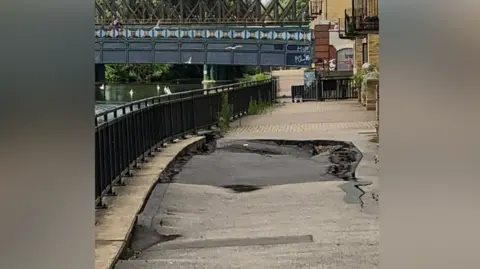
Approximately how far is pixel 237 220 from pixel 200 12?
163 ft

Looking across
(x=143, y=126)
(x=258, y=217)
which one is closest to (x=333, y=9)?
(x=143, y=126)

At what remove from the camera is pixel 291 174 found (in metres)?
11.3

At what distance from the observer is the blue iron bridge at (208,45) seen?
44.2 meters

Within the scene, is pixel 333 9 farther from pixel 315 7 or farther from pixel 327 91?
pixel 327 91

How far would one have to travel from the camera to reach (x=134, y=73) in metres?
66.2

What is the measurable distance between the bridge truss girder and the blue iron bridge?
2.25 meters

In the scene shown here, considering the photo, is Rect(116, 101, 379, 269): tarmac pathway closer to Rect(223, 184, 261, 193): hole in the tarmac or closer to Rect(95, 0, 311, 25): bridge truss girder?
Rect(223, 184, 261, 193): hole in the tarmac

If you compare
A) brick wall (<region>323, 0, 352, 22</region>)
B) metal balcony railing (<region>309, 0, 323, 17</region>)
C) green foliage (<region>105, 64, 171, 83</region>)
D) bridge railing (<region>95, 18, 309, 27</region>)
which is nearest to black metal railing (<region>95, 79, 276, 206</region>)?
brick wall (<region>323, 0, 352, 22</region>)

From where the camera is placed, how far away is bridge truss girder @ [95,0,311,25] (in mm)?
51812
